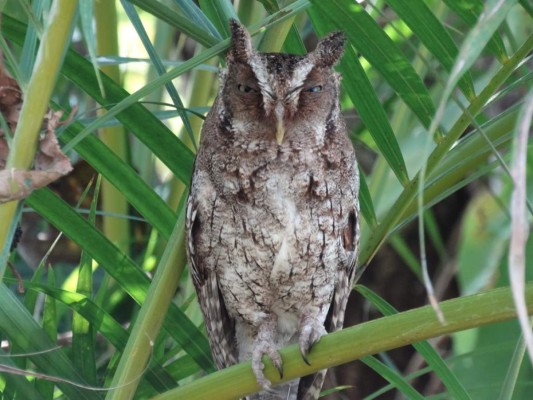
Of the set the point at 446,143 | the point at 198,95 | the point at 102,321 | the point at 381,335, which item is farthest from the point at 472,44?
the point at 198,95

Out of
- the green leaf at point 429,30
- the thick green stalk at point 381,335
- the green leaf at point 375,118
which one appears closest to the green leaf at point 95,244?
the thick green stalk at point 381,335

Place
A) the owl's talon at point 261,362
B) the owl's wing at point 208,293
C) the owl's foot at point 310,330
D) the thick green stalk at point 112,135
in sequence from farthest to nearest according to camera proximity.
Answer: the thick green stalk at point 112,135, the owl's wing at point 208,293, the owl's foot at point 310,330, the owl's talon at point 261,362

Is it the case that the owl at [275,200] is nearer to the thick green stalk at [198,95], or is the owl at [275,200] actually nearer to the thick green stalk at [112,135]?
the thick green stalk at [112,135]

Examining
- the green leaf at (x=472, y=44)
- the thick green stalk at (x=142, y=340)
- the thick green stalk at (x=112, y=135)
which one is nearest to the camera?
the green leaf at (x=472, y=44)

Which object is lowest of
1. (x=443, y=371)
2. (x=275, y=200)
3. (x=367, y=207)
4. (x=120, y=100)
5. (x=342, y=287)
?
(x=443, y=371)

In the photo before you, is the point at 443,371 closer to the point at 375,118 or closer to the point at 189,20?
the point at 375,118

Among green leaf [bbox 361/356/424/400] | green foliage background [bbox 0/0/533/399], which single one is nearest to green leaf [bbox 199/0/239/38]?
green foliage background [bbox 0/0/533/399]

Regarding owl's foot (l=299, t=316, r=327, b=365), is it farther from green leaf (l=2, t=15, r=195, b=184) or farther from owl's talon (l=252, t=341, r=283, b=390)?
green leaf (l=2, t=15, r=195, b=184)
